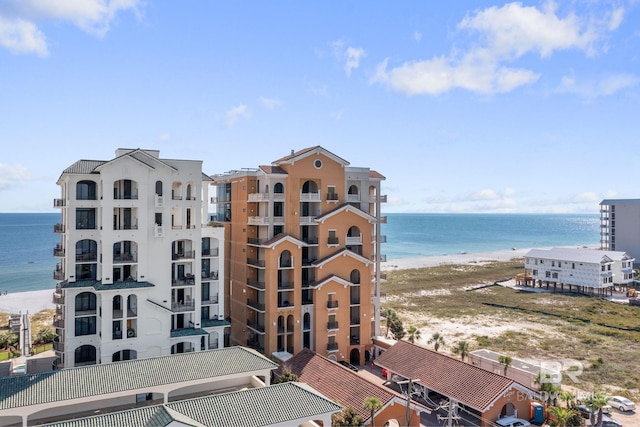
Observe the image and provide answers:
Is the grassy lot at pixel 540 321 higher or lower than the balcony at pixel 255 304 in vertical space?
lower

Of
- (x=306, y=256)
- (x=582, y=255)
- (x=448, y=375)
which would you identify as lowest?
(x=448, y=375)

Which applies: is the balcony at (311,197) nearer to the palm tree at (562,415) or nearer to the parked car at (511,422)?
the parked car at (511,422)

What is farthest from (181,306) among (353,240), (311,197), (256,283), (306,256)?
(353,240)

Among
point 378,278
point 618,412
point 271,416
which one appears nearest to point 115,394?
point 271,416

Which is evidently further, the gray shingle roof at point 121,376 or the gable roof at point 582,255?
the gable roof at point 582,255

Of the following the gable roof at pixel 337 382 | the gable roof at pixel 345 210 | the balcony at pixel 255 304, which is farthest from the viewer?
the balcony at pixel 255 304

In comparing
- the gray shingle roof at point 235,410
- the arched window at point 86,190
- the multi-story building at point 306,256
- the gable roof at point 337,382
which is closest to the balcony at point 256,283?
the multi-story building at point 306,256

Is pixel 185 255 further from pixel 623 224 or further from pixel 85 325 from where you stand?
pixel 623 224
